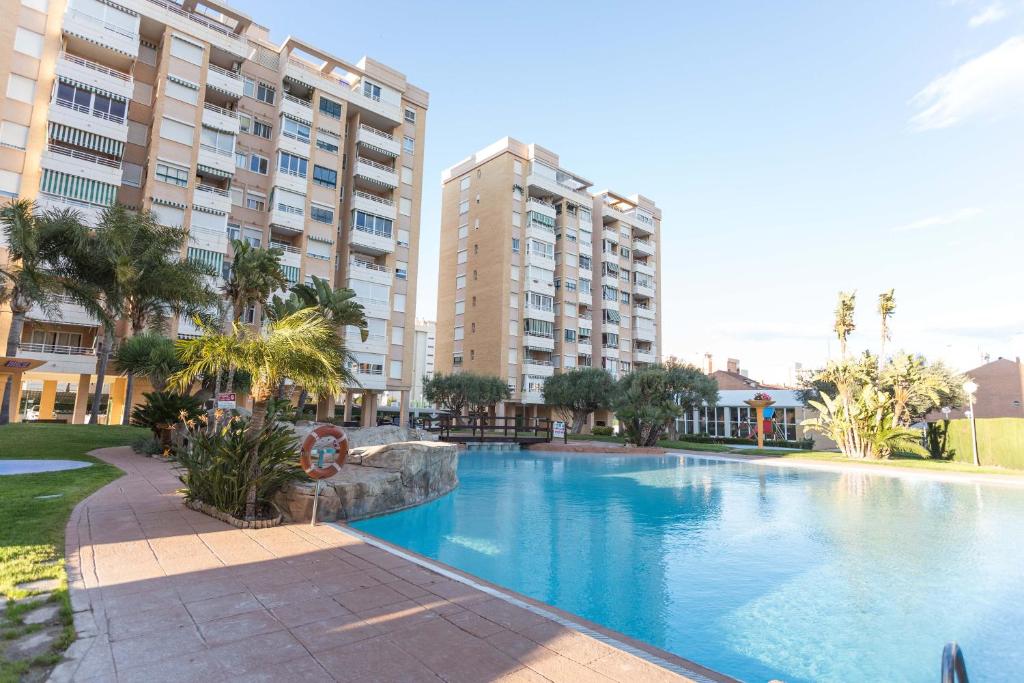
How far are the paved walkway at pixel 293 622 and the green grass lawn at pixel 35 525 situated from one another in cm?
17

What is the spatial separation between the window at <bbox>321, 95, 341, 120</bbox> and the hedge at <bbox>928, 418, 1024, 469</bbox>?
1819 inches

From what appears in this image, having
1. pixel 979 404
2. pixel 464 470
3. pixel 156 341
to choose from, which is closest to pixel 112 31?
pixel 156 341

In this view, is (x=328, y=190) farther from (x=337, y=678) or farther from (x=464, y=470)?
(x=337, y=678)

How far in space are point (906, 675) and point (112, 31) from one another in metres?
45.3

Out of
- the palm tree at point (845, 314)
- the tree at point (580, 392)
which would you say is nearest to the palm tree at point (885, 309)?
the palm tree at point (845, 314)

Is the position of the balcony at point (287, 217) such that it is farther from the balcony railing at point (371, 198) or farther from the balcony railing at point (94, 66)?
the balcony railing at point (94, 66)

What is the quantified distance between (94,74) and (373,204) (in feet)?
59.1

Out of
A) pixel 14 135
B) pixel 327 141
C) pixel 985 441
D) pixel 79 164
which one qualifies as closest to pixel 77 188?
pixel 79 164

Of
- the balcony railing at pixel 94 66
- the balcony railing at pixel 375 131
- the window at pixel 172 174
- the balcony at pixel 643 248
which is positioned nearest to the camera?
the balcony railing at pixel 94 66

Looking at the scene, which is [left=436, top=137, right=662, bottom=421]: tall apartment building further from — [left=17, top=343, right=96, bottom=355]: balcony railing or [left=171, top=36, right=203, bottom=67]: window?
[left=17, top=343, right=96, bottom=355]: balcony railing

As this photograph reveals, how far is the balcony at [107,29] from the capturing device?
31.4 meters

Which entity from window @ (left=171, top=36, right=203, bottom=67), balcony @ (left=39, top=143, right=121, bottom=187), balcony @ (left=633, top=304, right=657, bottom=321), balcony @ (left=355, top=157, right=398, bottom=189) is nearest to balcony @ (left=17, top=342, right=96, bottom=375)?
balcony @ (left=39, top=143, right=121, bottom=187)

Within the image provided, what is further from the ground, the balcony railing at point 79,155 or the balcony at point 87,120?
the balcony at point 87,120

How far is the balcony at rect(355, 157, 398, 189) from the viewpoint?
41.8 meters
